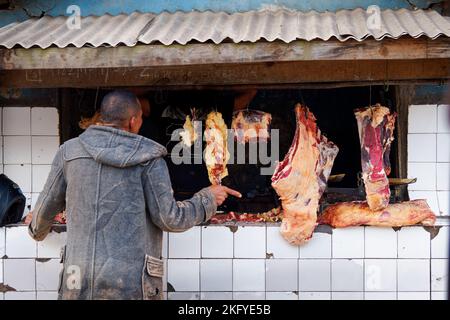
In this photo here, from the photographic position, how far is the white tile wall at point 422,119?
201 inches

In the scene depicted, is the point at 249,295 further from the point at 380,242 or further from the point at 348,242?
the point at 380,242

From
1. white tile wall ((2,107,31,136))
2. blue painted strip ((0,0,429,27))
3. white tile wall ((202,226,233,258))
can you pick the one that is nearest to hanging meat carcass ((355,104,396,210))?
blue painted strip ((0,0,429,27))

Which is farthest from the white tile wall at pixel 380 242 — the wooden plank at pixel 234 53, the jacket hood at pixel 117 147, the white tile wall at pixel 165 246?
the jacket hood at pixel 117 147

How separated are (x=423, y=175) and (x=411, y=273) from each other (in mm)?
851

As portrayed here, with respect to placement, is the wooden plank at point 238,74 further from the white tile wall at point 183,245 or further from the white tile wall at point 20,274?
the white tile wall at point 20,274

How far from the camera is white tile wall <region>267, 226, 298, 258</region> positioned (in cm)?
492

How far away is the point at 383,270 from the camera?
4.91 metres

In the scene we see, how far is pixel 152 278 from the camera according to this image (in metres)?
3.70

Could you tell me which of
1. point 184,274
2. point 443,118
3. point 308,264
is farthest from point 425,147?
point 184,274

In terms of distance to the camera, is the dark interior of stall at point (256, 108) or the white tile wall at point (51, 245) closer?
the white tile wall at point (51, 245)

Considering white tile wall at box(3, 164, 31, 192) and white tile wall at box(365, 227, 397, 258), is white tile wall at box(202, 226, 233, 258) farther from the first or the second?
white tile wall at box(3, 164, 31, 192)

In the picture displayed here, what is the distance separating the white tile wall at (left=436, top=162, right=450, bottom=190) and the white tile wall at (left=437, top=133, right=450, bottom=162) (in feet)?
0.17
